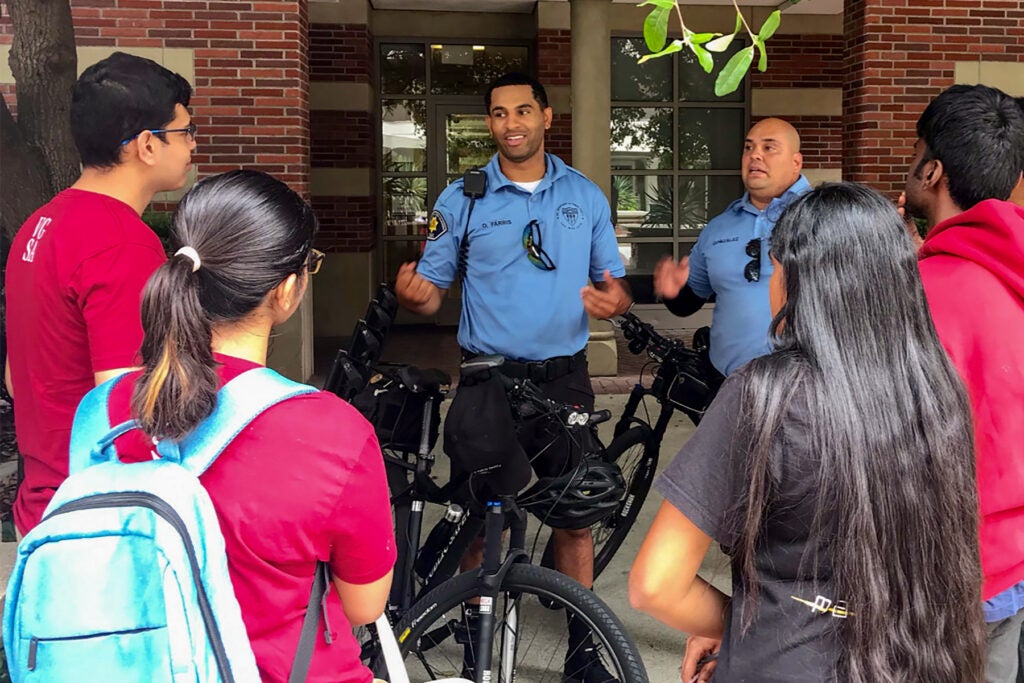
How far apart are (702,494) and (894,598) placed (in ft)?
1.02

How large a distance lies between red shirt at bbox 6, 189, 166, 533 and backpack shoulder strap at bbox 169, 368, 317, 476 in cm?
61

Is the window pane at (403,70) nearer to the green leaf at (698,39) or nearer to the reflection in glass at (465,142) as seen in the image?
the reflection in glass at (465,142)

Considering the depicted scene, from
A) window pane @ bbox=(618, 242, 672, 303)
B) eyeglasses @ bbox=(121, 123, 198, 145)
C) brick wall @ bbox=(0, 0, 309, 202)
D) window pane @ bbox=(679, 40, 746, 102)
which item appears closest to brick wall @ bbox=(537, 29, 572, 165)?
window pane @ bbox=(618, 242, 672, 303)

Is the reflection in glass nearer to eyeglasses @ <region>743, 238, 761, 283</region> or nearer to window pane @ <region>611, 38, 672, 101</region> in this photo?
window pane @ <region>611, 38, 672, 101</region>

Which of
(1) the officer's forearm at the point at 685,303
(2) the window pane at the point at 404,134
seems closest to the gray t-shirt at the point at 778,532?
(1) the officer's forearm at the point at 685,303

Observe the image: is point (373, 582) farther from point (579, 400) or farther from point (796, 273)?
point (579, 400)

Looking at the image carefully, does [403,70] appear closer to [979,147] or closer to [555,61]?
[555,61]

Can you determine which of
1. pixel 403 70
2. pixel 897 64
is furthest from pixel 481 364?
pixel 403 70

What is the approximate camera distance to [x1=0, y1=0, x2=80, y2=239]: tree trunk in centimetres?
454

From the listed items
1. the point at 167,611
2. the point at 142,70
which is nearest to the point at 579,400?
the point at 142,70

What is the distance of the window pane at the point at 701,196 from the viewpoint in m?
12.7

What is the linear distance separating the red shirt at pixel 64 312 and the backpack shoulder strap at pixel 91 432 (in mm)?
425

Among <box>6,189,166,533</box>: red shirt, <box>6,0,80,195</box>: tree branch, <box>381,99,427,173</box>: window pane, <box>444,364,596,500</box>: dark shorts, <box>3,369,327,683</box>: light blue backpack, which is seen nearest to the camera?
<box>3,369,327,683</box>: light blue backpack

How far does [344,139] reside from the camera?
38.0 ft
